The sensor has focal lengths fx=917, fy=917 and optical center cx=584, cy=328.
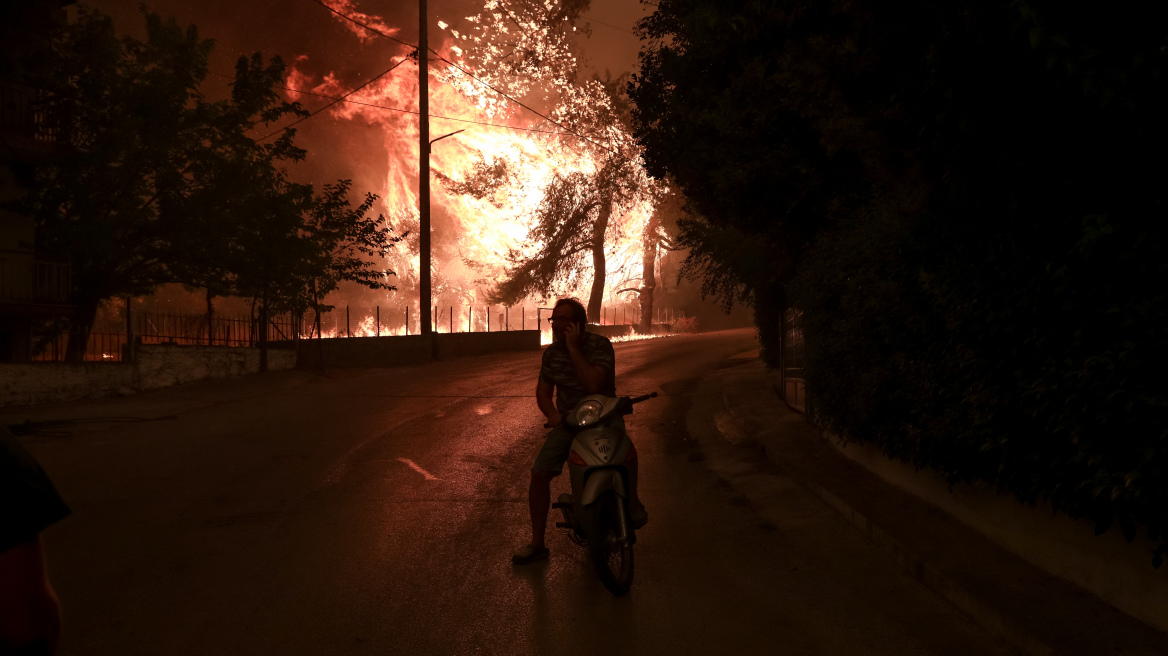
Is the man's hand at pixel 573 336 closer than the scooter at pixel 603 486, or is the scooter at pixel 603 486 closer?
the scooter at pixel 603 486

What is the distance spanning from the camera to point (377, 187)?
62.5 metres

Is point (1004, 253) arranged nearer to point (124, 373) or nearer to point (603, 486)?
point (603, 486)

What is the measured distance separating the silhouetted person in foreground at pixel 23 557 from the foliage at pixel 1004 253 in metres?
4.29

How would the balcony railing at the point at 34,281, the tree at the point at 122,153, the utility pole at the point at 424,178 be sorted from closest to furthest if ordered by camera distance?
the balcony railing at the point at 34,281, the tree at the point at 122,153, the utility pole at the point at 424,178

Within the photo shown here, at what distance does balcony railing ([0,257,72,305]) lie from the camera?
18.0 m

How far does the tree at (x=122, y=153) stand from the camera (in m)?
19.1

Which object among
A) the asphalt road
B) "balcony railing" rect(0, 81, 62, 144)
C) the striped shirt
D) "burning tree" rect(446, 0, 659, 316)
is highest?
"burning tree" rect(446, 0, 659, 316)

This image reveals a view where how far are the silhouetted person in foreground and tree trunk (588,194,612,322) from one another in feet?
137

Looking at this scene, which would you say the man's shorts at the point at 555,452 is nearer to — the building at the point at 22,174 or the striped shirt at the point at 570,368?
the striped shirt at the point at 570,368

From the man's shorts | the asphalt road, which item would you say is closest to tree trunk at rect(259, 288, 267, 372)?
the asphalt road

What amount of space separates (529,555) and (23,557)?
15.1 ft

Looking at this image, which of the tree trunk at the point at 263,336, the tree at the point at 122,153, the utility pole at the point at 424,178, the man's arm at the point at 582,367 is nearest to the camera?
the man's arm at the point at 582,367

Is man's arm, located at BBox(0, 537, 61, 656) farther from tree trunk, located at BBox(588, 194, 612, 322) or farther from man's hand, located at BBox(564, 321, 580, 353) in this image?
tree trunk, located at BBox(588, 194, 612, 322)

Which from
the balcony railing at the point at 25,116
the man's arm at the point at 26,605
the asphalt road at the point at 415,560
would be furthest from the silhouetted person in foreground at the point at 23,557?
the balcony railing at the point at 25,116
